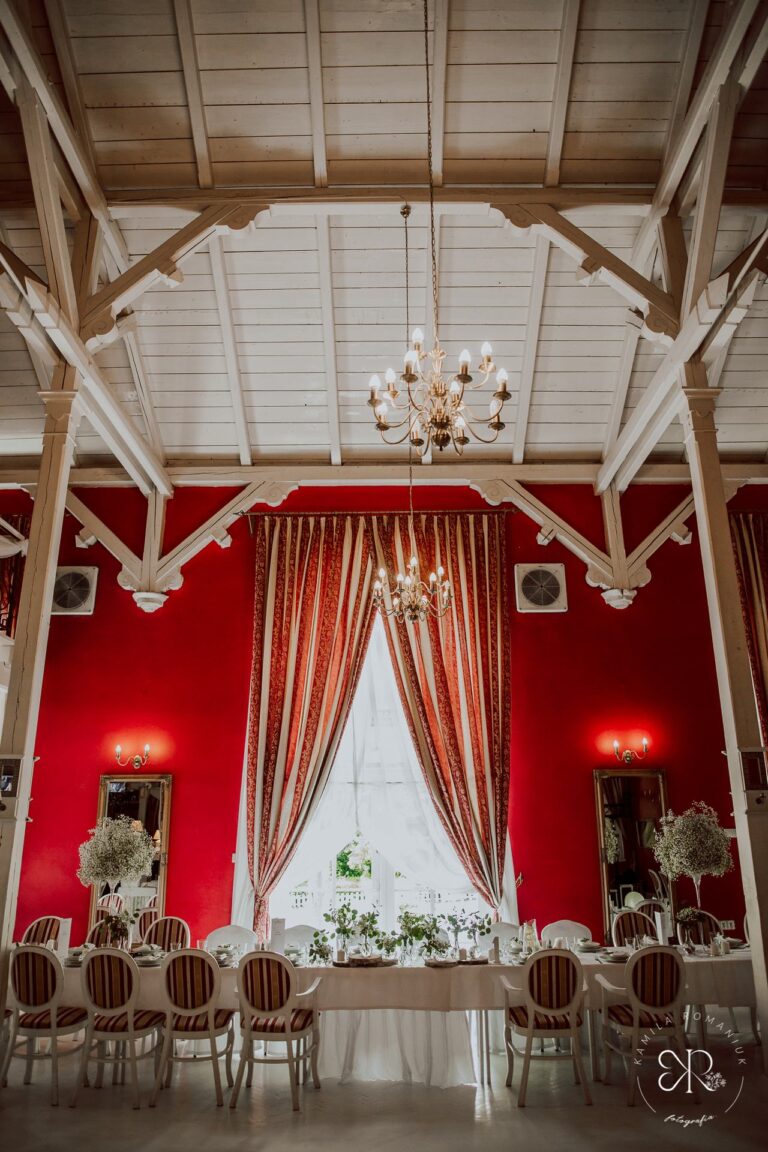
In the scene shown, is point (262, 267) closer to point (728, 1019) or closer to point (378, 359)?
point (378, 359)

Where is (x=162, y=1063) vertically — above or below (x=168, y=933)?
below

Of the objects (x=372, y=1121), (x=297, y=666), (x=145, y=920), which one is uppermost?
(x=297, y=666)

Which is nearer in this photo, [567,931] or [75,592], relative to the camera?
[567,931]

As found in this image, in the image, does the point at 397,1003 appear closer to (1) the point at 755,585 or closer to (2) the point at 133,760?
(2) the point at 133,760

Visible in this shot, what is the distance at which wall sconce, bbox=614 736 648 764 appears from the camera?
9000mm

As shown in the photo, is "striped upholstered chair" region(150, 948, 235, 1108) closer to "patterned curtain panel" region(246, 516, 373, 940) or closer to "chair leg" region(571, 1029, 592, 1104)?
"chair leg" region(571, 1029, 592, 1104)

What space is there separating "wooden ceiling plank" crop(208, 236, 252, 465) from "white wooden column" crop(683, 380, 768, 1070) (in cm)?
429

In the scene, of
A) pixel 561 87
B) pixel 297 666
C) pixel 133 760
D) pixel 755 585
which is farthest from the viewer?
pixel 755 585

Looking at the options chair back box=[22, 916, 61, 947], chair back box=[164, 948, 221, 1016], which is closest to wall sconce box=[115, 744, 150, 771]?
chair back box=[22, 916, 61, 947]

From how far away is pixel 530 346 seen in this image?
27.2ft

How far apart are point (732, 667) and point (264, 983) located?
12.7 ft

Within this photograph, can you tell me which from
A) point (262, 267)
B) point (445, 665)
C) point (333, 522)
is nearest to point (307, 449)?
point (333, 522)

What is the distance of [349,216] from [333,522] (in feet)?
11.1

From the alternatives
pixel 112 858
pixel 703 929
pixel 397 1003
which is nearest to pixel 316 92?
pixel 112 858
